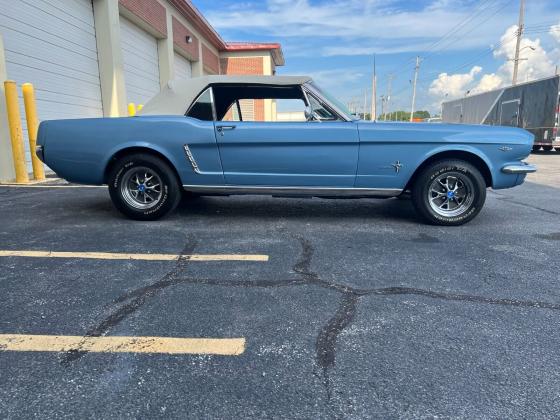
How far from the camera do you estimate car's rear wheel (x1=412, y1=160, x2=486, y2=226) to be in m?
4.36

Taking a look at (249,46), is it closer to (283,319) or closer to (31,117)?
(31,117)

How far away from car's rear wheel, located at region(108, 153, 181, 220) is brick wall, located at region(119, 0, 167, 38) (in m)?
8.32

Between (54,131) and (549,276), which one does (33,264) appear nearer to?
(54,131)

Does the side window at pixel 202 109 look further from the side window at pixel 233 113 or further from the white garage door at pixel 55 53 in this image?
the white garage door at pixel 55 53

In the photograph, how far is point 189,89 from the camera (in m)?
4.58

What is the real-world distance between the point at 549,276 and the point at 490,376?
164 centimetres

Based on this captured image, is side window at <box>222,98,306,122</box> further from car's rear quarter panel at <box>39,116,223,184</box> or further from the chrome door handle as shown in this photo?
car's rear quarter panel at <box>39,116,223,184</box>

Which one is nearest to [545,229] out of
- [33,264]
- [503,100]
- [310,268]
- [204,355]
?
[310,268]

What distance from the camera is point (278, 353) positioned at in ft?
6.59

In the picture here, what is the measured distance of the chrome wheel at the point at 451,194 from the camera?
440 centimetres

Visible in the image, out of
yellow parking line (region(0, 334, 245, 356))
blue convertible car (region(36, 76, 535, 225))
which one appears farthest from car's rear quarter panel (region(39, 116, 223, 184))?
yellow parking line (region(0, 334, 245, 356))

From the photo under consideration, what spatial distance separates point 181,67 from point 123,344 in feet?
55.0

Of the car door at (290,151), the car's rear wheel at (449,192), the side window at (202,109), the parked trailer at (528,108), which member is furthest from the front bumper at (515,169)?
the parked trailer at (528,108)

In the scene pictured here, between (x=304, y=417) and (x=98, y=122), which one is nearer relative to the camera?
(x=304, y=417)
